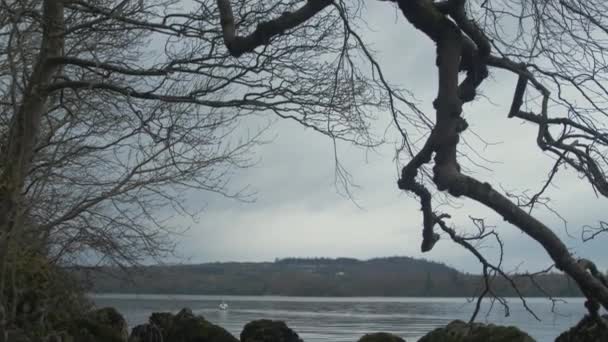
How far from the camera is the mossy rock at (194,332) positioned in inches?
539

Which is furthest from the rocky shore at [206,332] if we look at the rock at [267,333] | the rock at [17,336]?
the rock at [17,336]

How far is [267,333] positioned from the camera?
14477mm

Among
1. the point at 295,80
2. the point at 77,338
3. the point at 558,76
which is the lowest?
the point at 77,338

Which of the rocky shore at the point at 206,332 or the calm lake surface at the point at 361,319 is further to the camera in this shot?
the calm lake surface at the point at 361,319

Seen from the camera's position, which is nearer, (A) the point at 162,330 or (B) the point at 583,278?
(B) the point at 583,278

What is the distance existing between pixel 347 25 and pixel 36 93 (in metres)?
4.96

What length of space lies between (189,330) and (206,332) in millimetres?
345

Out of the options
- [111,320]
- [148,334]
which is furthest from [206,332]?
[111,320]

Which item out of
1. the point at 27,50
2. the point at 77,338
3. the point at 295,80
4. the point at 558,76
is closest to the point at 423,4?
the point at 558,76

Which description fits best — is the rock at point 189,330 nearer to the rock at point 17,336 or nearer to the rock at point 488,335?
the rock at point 488,335

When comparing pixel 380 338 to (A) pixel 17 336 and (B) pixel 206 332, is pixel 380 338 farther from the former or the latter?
(A) pixel 17 336

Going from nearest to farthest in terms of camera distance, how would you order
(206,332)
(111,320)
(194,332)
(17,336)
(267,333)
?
(17,336) < (111,320) < (206,332) < (194,332) < (267,333)

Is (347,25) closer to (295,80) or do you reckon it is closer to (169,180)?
(295,80)

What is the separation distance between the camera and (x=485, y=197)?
4.55 metres
